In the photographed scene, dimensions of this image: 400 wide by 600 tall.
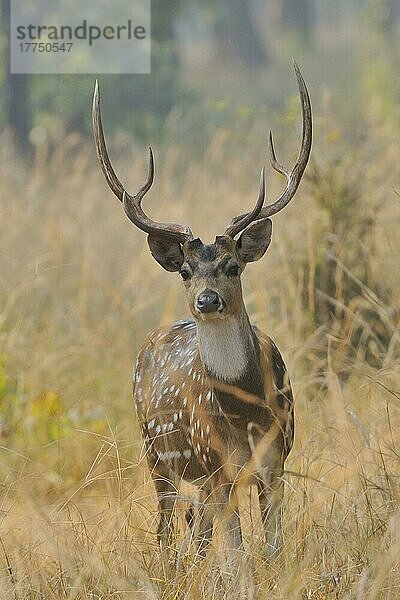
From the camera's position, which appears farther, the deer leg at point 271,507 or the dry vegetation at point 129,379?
the deer leg at point 271,507

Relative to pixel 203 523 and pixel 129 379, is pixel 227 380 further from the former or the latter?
pixel 129 379

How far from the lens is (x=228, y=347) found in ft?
14.6

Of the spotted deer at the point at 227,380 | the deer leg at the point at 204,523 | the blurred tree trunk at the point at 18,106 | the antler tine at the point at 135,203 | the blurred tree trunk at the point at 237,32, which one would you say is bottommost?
the deer leg at the point at 204,523

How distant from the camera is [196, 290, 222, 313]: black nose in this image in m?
4.26

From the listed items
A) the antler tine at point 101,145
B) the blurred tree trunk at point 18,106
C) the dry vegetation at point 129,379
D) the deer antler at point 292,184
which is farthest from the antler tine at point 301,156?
the blurred tree trunk at point 18,106

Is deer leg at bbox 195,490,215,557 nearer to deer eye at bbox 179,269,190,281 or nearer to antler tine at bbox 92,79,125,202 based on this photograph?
deer eye at bbox 179,269,190,281

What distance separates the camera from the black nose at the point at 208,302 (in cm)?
426

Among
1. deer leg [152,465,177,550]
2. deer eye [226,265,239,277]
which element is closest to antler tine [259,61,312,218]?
deer eye [226,265,239,277]

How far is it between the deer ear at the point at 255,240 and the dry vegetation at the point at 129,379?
0.63 meters

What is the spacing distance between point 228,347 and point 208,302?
247 mm

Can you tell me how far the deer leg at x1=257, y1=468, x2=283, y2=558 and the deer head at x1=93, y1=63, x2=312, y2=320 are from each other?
563 mm

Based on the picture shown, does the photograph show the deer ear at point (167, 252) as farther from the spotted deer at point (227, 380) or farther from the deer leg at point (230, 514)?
the deer leg at point (230, 514)

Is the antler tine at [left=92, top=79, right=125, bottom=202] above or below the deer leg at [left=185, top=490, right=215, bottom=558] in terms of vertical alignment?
above

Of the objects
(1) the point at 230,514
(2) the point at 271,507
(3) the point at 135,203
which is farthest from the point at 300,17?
(1) the point at 230,514
